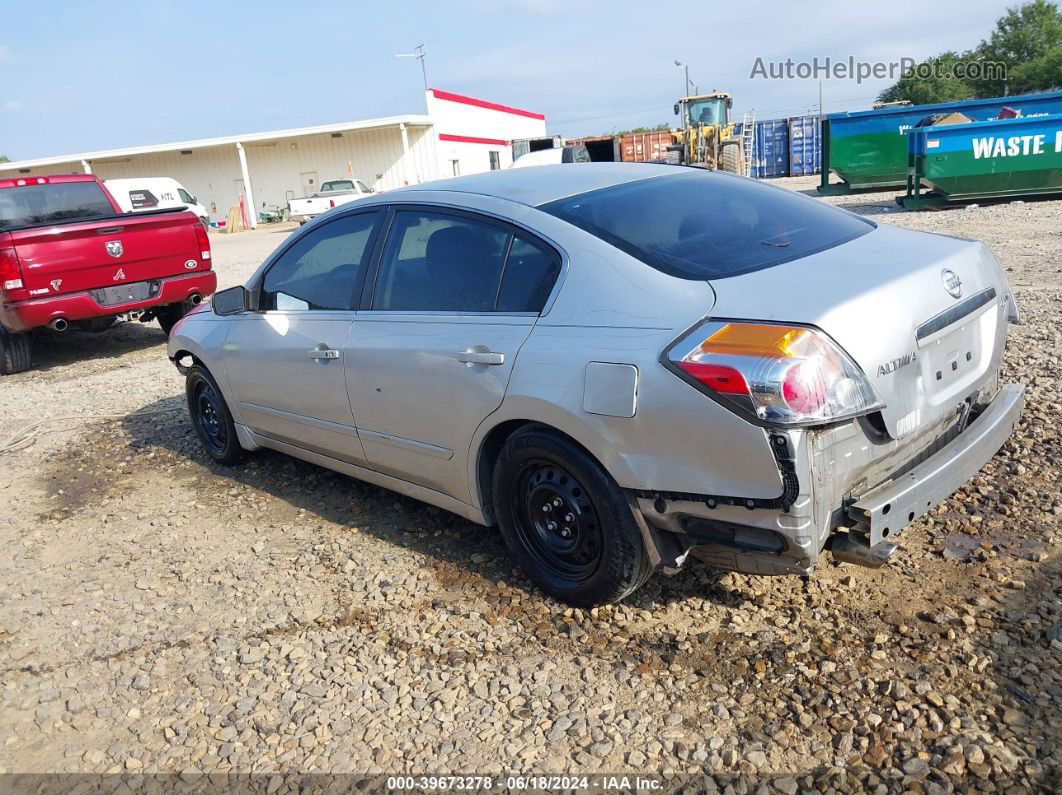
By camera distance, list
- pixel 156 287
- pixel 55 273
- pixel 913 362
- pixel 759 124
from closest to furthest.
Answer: pixel 913 362 < pixel 55 273 < pixel 156 287 < pixel 759 124

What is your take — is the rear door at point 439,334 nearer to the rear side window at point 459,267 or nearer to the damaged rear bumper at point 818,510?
the rear side window at point 459,267

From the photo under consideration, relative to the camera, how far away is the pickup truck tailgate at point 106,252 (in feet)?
26.2

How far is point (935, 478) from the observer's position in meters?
2.76

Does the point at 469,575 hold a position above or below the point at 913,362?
below

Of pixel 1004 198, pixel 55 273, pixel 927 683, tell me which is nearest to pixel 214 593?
pixel 927 683

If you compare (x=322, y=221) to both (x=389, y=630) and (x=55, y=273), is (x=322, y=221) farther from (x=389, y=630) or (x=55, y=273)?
(x=55, y=273)


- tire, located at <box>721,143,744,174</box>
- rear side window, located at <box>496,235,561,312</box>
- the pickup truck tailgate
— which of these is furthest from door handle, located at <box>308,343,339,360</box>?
tire, located at <box>721,143,744,174</box>

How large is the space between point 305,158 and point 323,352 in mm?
38306

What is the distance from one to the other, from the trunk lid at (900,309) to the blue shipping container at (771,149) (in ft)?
118

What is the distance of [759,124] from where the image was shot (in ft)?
121

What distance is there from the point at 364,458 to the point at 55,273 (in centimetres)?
580

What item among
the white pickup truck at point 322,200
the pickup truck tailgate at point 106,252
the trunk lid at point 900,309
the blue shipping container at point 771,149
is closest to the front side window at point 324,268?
the trunk lid at point 900,309

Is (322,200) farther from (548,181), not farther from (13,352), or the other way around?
(548,181)

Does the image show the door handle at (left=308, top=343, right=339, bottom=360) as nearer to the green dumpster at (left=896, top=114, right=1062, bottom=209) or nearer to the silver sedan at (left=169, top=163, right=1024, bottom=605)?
the silver sedan at (left=169, top=163, right=1024, bottom=605)
